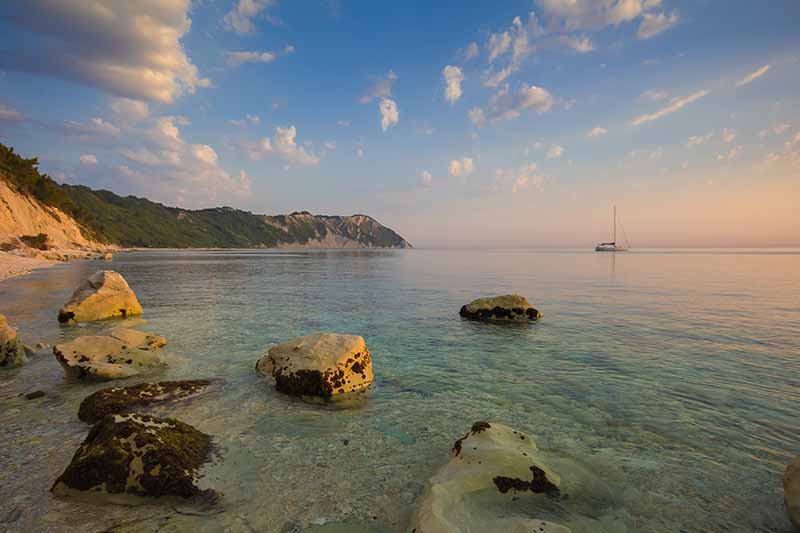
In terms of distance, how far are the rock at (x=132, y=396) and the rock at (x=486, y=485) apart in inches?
289

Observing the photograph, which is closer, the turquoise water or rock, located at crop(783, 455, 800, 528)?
rock, located at crop(783, 455, 800, 528)

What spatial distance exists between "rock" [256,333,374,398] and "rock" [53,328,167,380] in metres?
3.94

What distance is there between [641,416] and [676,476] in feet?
8.69

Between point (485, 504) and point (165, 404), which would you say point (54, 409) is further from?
point (485, 504)

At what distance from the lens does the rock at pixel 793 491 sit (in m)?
5.23

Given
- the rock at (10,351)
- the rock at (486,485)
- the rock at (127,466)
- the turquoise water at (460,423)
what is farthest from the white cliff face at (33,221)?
the rock at (486,485)

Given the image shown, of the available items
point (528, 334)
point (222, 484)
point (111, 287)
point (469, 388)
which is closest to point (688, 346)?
point (528, 334)

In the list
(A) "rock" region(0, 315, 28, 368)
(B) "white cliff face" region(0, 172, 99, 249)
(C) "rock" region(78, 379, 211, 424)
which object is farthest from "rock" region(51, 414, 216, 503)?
(B) "white cliff face" region(0, 172, 99, 249)

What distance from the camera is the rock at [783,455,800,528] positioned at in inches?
206

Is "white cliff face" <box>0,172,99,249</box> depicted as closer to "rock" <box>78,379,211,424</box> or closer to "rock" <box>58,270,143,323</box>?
"rock" <box>58,270,143,323</box>

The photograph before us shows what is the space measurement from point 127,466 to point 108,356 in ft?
25.9

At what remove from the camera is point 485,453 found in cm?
629

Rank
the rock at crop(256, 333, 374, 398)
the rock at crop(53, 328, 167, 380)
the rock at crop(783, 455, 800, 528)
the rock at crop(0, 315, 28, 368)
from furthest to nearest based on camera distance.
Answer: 1. the rock at crop(0, 315, 28, 368)
2. the rock at crop(53, 328, 167, 380)
3. the rock at crop(256, 333, 374, 398)
4. the rock at crop(783, 455, 800, 528)

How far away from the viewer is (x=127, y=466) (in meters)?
5.83
